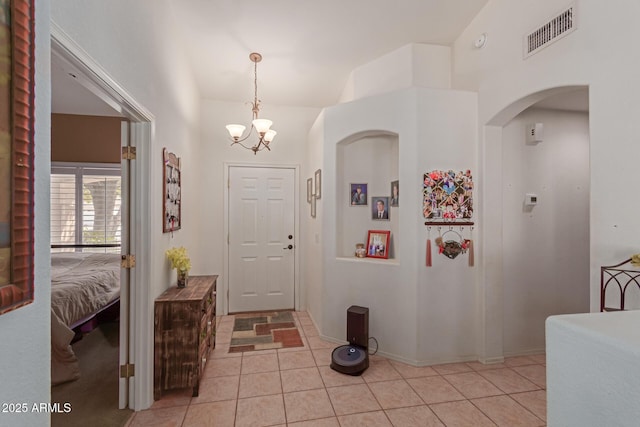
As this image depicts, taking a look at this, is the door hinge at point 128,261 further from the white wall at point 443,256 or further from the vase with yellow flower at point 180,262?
the white wall at point 443,256

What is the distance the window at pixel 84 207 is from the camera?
4.78 metres

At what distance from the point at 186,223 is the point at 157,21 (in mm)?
1914

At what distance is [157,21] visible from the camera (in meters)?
2.26

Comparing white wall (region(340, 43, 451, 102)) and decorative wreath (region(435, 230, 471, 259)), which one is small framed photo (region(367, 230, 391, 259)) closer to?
decorative wreath (region(435, 230, 471, 259))

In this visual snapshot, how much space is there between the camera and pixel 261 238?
4359 mm

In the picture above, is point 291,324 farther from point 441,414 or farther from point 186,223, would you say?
point 441,414

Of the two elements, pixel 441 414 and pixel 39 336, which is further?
pixel 441 414

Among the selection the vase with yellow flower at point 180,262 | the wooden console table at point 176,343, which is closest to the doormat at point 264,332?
the wooden console table at point 176,343

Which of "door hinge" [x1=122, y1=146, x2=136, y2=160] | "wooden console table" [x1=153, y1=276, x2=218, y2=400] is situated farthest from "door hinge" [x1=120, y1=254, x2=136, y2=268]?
"door hinge" [x1=122, y1=146, x2=136, y2=160]

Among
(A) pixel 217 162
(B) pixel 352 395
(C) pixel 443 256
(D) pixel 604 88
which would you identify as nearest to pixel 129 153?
(A) pixel 217 162

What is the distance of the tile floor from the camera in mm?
2043

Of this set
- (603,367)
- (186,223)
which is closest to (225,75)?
(186,223)

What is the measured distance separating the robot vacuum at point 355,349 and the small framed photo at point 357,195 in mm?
1165

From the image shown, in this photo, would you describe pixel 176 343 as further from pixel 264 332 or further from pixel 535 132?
pixel 535 132
